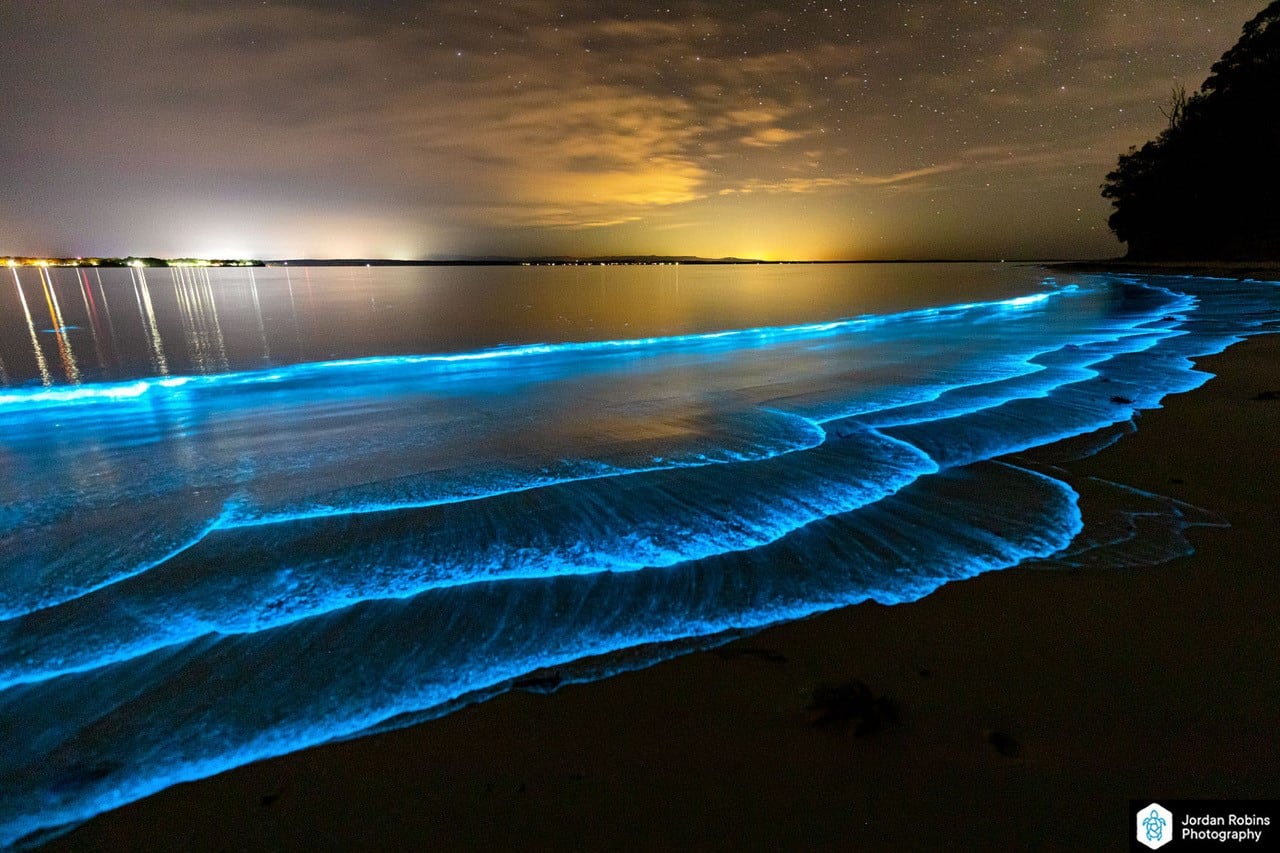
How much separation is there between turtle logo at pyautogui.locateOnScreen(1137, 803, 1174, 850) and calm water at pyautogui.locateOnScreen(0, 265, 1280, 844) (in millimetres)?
1361

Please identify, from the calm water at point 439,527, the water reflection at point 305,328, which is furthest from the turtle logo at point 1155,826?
the water reflection at point 305,328

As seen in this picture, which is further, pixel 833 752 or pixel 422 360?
pixel 422 360

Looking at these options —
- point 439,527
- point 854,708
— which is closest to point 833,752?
point 854,708

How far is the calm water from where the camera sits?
2.50 metres

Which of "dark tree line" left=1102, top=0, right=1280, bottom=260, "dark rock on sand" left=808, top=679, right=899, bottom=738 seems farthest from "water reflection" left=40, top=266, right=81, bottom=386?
"dark tree line" left=1102, top=0, right=1280, bottom=260

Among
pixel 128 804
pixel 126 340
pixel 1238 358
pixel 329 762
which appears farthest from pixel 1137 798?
pixel 126 340

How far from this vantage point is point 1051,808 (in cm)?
190

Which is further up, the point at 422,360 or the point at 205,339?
the point at 205,339

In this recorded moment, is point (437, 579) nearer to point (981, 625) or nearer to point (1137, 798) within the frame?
point (981, 625)

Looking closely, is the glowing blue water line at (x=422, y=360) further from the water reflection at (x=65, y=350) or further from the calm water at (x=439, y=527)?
the water reflection at (x=65, y=350)

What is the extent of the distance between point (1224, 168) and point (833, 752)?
82.6m

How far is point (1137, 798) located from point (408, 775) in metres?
2.74

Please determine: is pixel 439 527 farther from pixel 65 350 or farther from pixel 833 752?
pixel 65 350

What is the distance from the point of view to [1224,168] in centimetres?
5375
